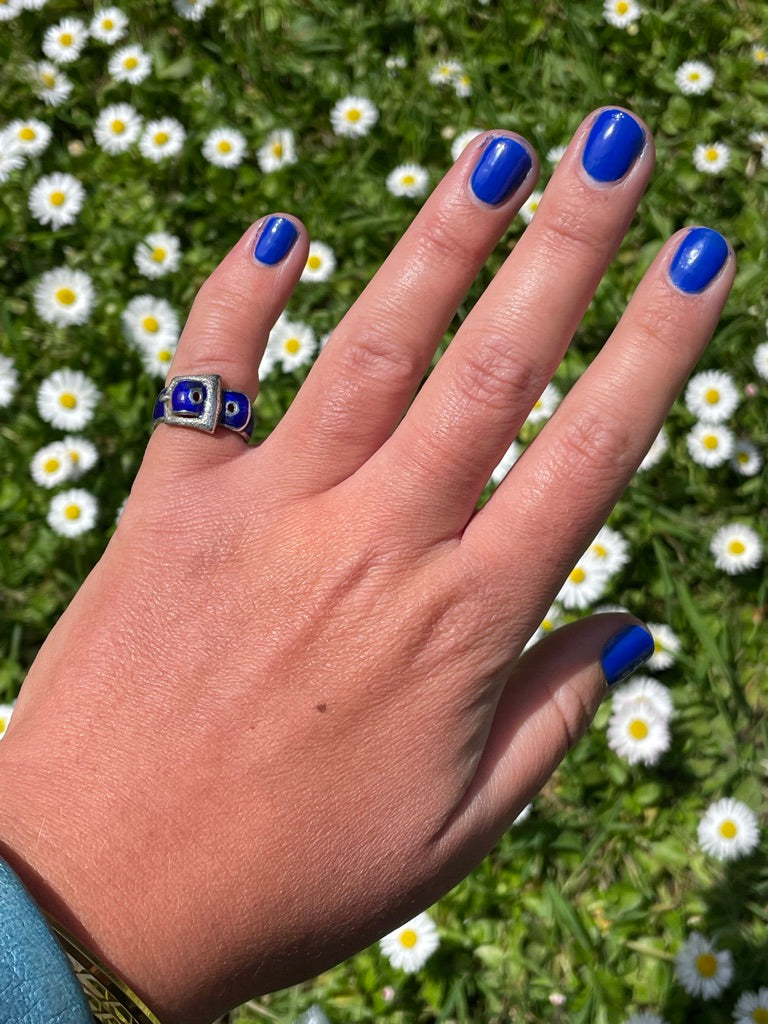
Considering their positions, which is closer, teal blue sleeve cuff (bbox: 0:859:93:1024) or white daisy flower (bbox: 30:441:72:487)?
teal blue sleeve cuff (bbox: 0:859:93:1024)

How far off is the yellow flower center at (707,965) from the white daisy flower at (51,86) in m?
3.38

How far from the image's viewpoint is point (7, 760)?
1428 millimetres

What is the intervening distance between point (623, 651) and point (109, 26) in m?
3.00

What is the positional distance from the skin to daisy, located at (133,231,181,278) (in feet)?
4.63

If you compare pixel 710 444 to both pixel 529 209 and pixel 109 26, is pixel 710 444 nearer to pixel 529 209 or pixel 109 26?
pixel 529 209

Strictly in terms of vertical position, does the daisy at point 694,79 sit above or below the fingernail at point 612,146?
above

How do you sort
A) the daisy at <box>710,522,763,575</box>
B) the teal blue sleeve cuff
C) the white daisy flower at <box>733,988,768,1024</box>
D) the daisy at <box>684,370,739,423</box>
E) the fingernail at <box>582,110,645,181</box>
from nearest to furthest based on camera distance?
the teal blue sleeve cuff → the fingernail at <box>582,110,645,181</box> → the white daisy flower at <box>733,988,768,1024</box> → the daisy at <box>710,522,763,575</box> → the daisy at <box>684,370,739,423</box>

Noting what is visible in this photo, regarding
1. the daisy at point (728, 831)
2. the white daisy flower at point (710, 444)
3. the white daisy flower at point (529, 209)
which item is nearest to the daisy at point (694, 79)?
the white daisy flower at point (529, 209)

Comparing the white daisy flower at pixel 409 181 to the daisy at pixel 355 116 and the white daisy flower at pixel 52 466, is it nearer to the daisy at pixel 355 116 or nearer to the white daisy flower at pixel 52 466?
the daisy at pixel 355 116

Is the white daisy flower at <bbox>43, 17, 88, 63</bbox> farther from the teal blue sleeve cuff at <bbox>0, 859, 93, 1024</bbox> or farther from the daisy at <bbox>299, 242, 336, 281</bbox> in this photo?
the teal blue sleeve cuff at <bbox>0, 859, 93, 1024</bbox>

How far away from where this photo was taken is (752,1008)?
2107 millimetres

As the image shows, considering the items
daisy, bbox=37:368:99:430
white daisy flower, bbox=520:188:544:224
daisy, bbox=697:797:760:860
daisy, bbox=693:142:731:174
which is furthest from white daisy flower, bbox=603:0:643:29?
daisy, bbox=697:797:760:860

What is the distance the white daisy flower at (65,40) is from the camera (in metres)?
3.32

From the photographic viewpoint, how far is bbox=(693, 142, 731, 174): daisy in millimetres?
2914
